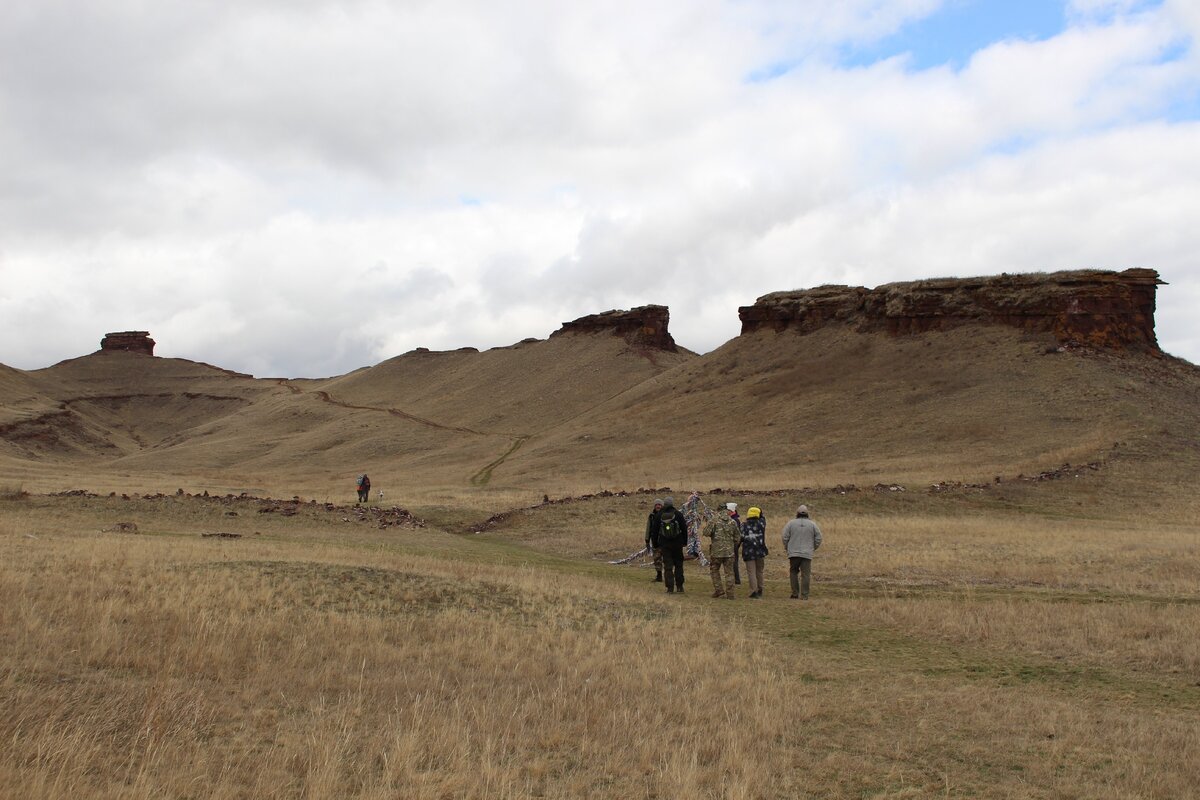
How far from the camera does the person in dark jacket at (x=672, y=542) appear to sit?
60.1ft

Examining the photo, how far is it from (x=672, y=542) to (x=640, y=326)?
104 meters

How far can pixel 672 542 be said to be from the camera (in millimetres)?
18344

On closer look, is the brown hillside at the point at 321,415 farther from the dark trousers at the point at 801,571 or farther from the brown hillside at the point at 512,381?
the dark trousers at the point at 801,571

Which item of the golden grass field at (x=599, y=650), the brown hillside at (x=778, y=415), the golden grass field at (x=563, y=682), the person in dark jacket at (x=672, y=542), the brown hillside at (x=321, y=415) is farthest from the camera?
the brown hillside at (x=321, y=415)

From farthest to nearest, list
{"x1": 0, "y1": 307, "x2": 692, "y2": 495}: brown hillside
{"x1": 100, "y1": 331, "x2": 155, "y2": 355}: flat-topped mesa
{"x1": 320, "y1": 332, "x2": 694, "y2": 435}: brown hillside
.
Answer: {"x1": 100, "y1": 331, "x2": 155, "y2": 355}: flat-topped mesa → {"x1": 320, "y1": 332, "x2": 694, "y2": 435}: brown hillside → {"x1": 0, "y1": 307, "x2": 692, "y2": 495}: brown hillside

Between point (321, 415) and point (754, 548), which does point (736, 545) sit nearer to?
point (754, 548)

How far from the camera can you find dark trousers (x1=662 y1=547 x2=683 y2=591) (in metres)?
18.3

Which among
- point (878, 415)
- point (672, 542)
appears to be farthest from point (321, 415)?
point (672, 542)

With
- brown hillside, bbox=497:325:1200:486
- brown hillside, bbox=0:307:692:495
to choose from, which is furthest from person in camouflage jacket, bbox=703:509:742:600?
brown hillside, bbox=0:307:692:495

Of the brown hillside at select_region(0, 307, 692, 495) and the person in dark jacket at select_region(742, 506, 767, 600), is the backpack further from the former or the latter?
the brown hillside at select_region(0, 307, 692, 495)

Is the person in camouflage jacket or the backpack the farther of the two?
the backpack

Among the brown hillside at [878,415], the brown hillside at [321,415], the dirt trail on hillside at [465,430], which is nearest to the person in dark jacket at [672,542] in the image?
the brown hillside at [878,415]

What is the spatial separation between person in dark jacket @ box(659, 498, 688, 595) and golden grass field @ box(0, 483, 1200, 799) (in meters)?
0.85

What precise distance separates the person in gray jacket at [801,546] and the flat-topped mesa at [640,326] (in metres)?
101
